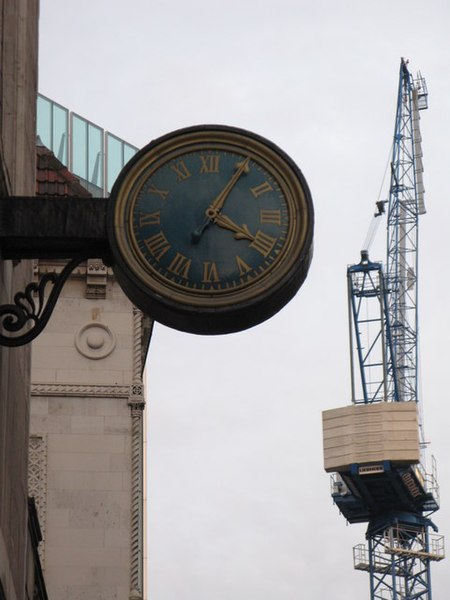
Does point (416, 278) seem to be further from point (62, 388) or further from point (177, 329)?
point (177, 329)

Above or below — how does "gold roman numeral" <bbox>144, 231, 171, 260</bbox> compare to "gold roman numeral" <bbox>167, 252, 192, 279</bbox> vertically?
above

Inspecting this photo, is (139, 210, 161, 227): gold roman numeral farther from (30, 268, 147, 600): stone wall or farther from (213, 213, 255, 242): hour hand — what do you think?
(30, 268, 147, 600): stone wall

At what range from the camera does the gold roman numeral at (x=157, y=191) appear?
1451 cm

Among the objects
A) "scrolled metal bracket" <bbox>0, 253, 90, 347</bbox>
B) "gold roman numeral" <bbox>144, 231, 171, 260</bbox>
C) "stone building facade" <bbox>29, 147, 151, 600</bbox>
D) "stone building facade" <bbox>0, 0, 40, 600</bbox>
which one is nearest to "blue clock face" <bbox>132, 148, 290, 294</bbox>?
"gold roman numeral" <bbox>144, 231, 171, 260</bbox>

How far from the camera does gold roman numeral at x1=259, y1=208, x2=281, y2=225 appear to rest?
14445mm

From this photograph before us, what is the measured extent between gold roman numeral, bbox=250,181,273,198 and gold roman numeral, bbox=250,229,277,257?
1.18 feet

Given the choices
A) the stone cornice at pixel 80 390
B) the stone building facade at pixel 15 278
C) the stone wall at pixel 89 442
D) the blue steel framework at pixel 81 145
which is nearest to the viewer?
the stone building facade at pixel 15 278

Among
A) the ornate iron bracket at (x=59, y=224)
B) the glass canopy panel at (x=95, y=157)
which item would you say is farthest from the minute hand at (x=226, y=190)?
the glass canopy panel at (x=95, y=157)

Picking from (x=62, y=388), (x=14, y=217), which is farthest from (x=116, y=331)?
(x=14, y=217)

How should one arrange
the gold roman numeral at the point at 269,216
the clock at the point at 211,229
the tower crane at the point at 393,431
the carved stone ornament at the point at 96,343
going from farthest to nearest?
the tower crane at the point at 393,431
the carved stone ornament at the point at 96,343
the gold roman numeral at the point at 269,216
the clock at the point at 211,229

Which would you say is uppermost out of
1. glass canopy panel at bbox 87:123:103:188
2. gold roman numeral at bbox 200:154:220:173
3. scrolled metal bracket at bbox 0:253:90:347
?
glass canopy panel at bbox 87:123:103:188

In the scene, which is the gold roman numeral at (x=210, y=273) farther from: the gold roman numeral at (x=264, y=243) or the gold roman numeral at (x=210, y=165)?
the gold roman numeral at (x=210, y=165)

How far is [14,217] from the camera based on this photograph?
572 inches

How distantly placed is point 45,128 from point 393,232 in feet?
360
